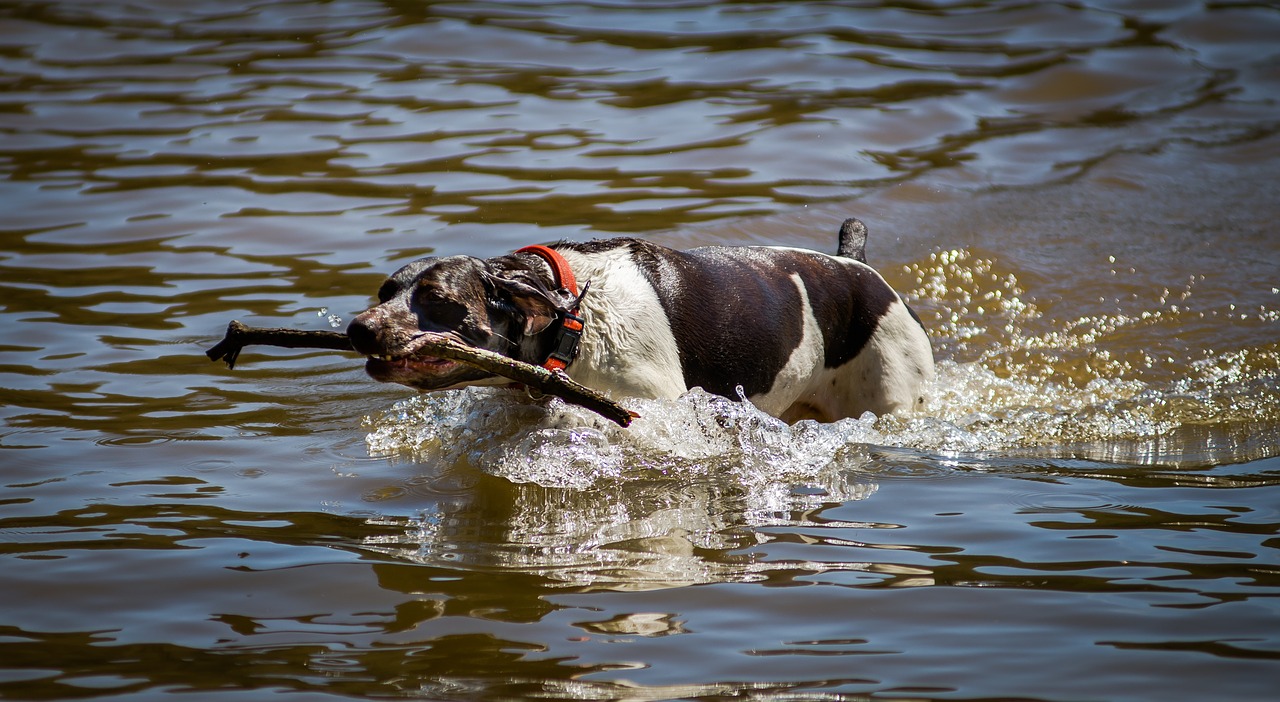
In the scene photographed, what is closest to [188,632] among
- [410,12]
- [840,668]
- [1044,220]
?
[840,668]

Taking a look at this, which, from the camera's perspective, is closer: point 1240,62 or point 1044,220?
point 1044,220

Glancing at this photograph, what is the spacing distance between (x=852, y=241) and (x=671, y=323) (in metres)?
1.70

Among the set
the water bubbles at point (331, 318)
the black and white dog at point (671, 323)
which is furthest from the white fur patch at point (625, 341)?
the water bubbles at point (331, 318)

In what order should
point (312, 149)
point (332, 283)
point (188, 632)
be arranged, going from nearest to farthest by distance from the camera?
point (188, 632) < point (332, 283) < point (312, 149)

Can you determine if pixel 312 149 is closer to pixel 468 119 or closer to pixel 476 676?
pixel 468 119

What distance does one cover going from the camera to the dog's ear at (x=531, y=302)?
14.3 feet

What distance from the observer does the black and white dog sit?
4.23 meters

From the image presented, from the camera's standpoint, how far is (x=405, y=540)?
4.07 meters

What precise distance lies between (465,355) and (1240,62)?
455 inches

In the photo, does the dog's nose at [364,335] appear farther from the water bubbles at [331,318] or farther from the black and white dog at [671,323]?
the water bubbles at [331,318]

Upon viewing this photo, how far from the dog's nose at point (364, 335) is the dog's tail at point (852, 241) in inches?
107

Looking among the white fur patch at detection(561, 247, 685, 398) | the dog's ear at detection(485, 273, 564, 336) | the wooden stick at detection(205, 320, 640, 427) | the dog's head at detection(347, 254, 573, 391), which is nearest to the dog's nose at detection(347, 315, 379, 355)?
the dog's head at detection(347, 254, 573, 391)

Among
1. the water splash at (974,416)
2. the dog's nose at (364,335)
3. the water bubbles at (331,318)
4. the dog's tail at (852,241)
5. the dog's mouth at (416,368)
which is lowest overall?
the water splash at (974,416)

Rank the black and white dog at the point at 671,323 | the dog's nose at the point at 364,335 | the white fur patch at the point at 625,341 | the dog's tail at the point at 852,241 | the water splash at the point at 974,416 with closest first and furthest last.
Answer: the dog's nose at the point at 364,335 → the black and white dog at the point at 671,323 → the white fur patch at the point at 625,341 → the water splash at the point at 974,416 → the dog's tail at the point at 852,241
